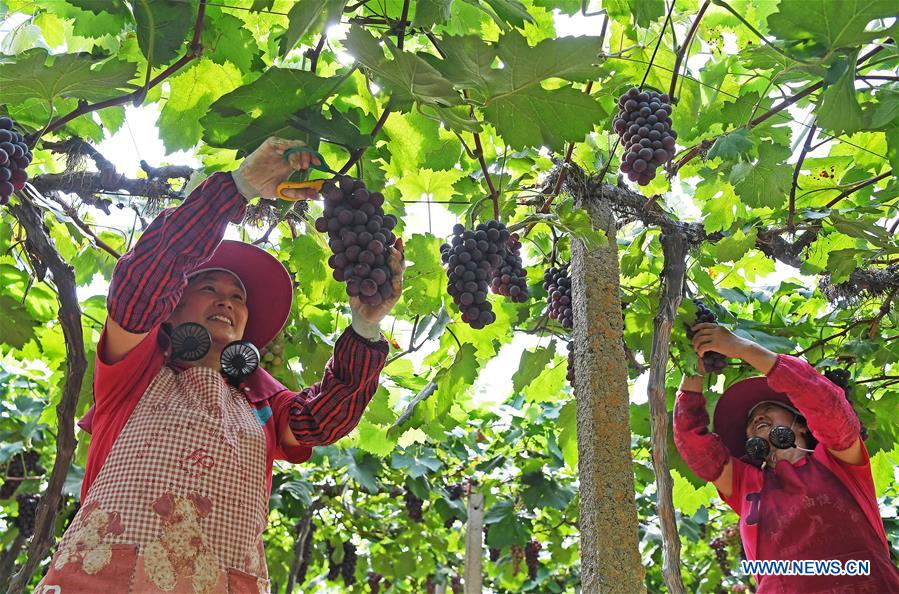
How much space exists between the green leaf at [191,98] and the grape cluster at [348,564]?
5852mm

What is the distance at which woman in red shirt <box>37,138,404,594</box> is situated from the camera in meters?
1.54

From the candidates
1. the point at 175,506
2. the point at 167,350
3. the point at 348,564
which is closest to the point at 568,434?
the point at 167,350

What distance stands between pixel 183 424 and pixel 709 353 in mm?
1975

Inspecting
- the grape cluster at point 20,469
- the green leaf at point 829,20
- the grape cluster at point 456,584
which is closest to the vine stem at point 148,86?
the green leaf at point 829,20

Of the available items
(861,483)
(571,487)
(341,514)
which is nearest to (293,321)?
(861,483)

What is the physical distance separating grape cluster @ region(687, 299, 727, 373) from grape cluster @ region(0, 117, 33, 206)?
220 centimetres

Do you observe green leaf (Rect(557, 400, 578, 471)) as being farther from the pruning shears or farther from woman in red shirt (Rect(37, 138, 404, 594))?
the pruning shears

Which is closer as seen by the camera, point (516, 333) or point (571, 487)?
point (516, 333)

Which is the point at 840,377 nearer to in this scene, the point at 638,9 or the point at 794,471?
the point at 794,471

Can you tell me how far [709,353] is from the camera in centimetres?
288

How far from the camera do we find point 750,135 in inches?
90.7

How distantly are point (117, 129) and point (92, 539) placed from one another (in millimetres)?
1435

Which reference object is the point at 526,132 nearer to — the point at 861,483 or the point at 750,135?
the point at 750,135

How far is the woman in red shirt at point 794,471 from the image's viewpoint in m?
2.50
